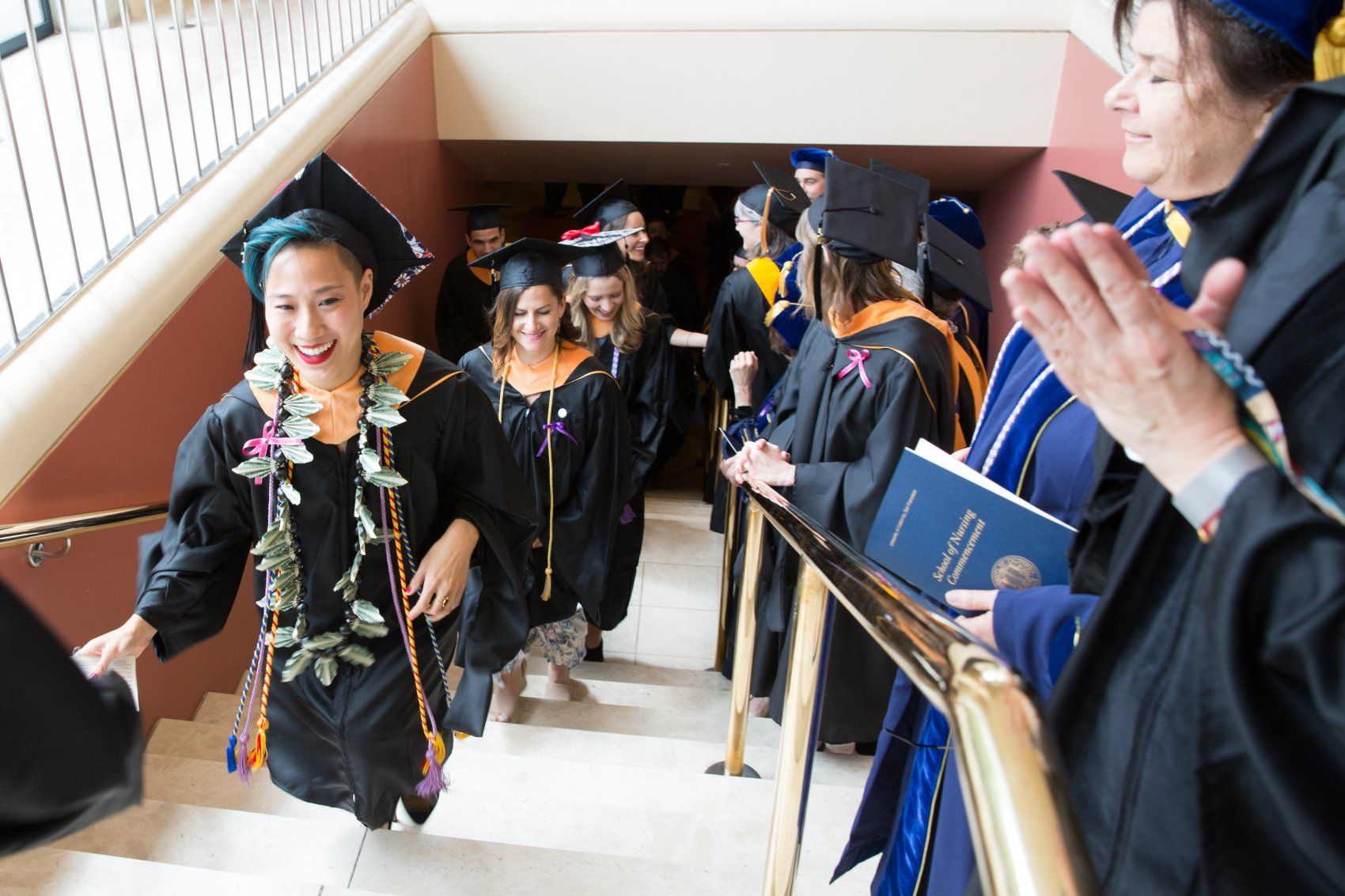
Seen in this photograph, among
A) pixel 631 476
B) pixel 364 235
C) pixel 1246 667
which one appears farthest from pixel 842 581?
pixel 631 476

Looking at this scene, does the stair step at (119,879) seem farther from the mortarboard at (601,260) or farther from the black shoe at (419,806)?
the mortarboard at (601,260)

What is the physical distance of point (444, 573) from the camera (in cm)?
211

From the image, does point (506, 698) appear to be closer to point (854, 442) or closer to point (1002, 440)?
point (854, 442)

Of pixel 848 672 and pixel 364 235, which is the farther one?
pixel 848 672

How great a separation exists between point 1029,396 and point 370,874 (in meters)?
1.93

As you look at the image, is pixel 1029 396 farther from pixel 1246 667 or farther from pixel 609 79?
pixel 609 79

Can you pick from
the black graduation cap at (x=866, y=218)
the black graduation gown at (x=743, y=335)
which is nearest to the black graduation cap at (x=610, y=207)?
the black graduation gown at (x=743, y=335)

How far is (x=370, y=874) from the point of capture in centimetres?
219

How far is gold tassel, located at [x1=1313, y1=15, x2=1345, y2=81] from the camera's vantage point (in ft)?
2.96

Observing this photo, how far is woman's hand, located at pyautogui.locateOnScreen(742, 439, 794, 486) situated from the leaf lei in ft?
3.68

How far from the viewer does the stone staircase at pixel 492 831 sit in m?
2.03

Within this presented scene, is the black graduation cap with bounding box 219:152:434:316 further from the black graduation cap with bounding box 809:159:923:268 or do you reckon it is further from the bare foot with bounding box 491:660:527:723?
the bare foot with bounding box 491:660:527:723

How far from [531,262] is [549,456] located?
2.58 ft

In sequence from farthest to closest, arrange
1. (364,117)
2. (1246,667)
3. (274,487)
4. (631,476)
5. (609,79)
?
1. (609,79)
2. (364,117)
3. (631,476)
4. (274,487)
5. (1246,667)
